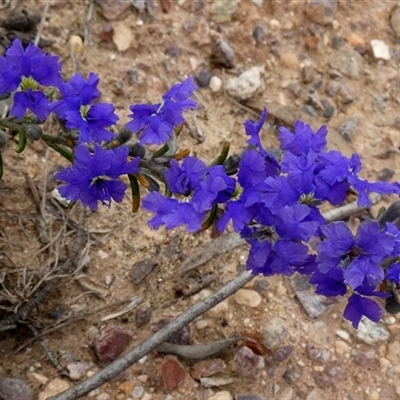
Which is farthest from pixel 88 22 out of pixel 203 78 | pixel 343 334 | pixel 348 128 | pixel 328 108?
pixel 343 334

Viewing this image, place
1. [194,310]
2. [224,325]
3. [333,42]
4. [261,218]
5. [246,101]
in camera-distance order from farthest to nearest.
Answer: [333,42], [246,101], [224,325], [194,310], [261,218]

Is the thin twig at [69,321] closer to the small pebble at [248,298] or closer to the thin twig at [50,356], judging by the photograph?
the thin twig at [50,356]

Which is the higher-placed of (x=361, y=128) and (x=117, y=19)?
(x=117, y=19)

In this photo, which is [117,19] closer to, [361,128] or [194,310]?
[361,128]

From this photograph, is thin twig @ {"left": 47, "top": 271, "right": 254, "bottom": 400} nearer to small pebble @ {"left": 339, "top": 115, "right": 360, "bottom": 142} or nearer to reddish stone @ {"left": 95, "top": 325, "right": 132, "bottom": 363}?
reddish stone @ {"left": 95, "top": 325, "right": 132, "bottom": 363}

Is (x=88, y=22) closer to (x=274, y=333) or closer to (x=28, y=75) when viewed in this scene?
(x=28, y=75)

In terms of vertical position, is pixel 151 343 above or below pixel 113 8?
below

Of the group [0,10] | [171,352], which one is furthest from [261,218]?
[0,10]
